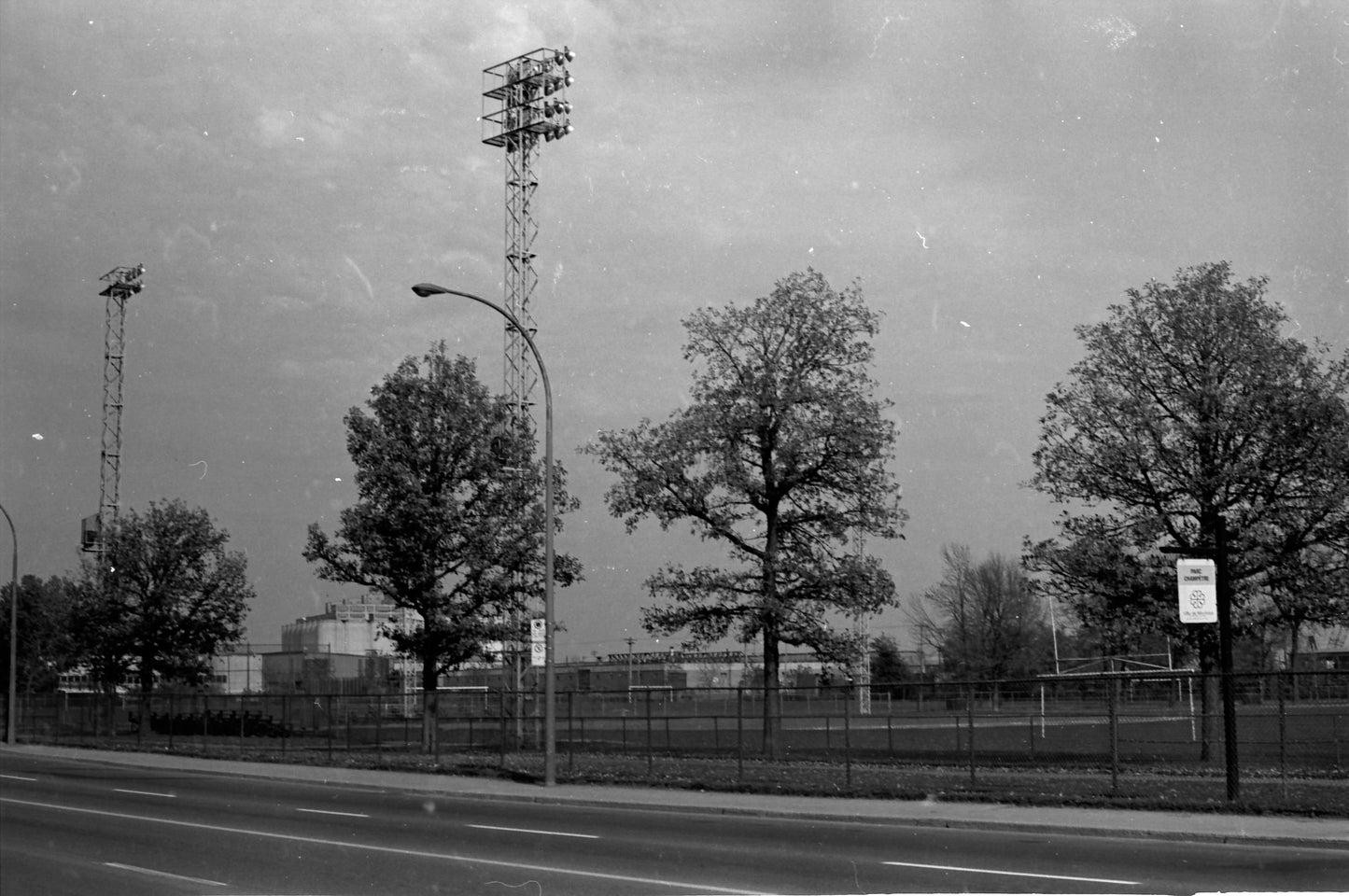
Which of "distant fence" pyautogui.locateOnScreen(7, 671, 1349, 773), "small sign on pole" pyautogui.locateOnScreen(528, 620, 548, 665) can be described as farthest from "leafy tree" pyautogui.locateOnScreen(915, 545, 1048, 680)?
"small sign on pole" pyautogui.locateOnScreen(528, 620, 548, 665)

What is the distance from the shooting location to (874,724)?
192ft

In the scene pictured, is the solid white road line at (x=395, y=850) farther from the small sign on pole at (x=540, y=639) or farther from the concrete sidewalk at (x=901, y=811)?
the small sign on pole at (x=540, y=639)

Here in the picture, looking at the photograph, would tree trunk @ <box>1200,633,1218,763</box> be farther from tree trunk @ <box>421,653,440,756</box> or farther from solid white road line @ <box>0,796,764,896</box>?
tree trunk @ <box>421,653,440,756</box>

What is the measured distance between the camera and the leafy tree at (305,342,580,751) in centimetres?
3462

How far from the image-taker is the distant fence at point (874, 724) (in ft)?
84.3

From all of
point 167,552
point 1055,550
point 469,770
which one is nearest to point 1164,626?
point 1055,550

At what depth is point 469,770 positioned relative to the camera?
98.4 feet

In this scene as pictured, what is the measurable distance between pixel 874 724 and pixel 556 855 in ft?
149

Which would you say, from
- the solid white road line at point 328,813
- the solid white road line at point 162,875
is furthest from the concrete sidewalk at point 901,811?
the solid white road line at point 162,875

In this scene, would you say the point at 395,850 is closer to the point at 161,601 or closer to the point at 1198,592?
the point at 1198,592

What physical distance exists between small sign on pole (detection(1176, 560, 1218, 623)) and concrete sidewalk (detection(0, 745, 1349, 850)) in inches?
111

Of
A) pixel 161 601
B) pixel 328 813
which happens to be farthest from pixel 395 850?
pixel 161 601

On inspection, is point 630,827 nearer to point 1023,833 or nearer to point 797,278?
point 1023,833

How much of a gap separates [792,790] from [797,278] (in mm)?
14557
